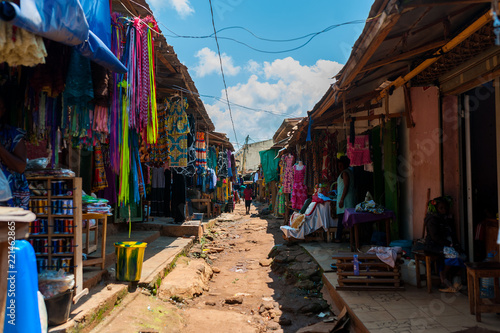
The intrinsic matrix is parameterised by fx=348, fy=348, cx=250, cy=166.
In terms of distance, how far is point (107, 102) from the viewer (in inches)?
157

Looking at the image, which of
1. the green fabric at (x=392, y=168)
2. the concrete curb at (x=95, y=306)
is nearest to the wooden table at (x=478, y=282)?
the green fabric at (x=392, y=168)

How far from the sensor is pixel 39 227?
12.8 ft

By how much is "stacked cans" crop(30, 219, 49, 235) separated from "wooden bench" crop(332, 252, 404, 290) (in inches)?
149

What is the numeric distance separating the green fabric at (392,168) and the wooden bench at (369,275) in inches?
71.4

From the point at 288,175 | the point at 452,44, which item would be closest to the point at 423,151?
the point at 452,44

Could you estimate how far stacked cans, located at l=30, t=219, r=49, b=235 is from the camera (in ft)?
12.7

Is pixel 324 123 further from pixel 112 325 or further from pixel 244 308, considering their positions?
pixel 112 325

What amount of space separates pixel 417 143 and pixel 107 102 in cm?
490

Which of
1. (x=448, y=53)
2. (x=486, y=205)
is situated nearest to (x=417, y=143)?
(x=486, y=205)

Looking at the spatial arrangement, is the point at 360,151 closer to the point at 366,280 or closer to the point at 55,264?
the point at 366,280

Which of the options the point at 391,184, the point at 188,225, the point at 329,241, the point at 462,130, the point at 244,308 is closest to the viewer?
the point at 462,130

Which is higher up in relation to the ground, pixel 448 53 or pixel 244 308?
pixel 448 53

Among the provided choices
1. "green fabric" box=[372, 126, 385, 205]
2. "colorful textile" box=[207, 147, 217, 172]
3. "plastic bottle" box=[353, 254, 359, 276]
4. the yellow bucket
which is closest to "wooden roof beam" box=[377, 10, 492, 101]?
"green fabric" box=[372, 126, 385, 205]

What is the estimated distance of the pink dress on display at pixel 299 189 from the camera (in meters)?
11.6
